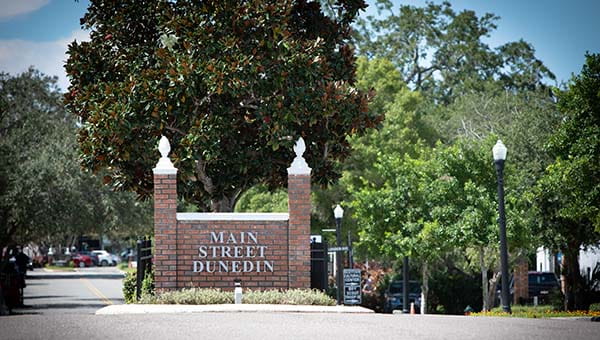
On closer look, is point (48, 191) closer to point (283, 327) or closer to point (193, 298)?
point (193, 298)

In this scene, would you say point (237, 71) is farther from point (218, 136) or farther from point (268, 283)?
point (268, 283)

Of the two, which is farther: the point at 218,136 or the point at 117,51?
the point at 117,51

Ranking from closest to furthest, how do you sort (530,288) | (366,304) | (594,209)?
(594,209), (366,304), (530,288)

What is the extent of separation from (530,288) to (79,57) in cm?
2952

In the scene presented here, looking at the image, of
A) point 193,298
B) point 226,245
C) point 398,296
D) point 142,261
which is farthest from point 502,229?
point 398,296

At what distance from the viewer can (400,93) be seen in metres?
47.5

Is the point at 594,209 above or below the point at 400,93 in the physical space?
below

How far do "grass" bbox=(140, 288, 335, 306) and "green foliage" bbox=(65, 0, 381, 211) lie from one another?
3.95 metres

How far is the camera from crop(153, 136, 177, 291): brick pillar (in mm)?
19688

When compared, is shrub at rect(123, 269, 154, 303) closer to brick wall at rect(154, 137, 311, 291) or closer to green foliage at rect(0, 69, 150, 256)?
brick wall at rect(154, 137, 311, 291)

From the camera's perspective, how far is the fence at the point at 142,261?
2111cm

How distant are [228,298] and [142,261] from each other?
12.1ft

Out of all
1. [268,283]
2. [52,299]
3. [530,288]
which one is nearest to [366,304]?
[530,288]

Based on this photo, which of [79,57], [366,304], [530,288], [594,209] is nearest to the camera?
[79,57]
